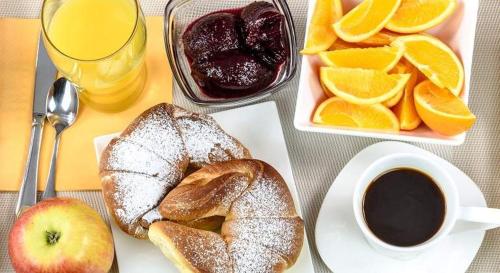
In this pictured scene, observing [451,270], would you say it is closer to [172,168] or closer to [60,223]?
[172,168]

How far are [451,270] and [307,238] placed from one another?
267 mm

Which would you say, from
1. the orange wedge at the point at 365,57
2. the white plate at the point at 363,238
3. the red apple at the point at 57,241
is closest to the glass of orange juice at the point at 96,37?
the red apple at the point at 57,241

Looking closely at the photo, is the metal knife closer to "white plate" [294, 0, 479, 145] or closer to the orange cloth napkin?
the orange cloth napkin

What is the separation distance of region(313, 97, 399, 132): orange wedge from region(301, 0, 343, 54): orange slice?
10 cm

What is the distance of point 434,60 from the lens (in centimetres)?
139

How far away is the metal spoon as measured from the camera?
1547 mm

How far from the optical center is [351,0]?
4.78ft

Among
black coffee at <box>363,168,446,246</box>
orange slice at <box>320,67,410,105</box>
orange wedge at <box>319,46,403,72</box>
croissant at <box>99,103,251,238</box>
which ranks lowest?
black coffee at <box>363,168,446,246</box>

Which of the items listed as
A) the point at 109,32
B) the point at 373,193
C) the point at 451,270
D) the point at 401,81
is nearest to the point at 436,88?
the point at 401,81

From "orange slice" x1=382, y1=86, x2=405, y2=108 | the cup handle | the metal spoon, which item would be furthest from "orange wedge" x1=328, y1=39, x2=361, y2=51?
the metal spoon

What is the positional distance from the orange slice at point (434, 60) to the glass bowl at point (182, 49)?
0.22 meters

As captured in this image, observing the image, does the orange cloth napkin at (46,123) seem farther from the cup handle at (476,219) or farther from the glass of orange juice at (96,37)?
the cup handle at (476,219)

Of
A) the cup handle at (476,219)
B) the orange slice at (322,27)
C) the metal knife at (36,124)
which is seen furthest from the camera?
the metal knife at (36,124)

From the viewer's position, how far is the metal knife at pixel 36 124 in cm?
151
